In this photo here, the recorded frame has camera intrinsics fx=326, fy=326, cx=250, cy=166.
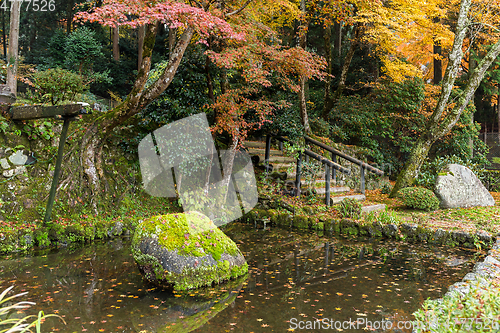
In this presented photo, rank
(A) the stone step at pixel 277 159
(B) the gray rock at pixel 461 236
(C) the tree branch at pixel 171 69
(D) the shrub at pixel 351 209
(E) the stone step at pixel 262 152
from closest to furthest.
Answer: (B) the gray rock at pixel 461 236
(C) the tree branch at pixel 171 69
(D) the shrub at pixel 351 209
(A) the stone step at pixel 277 159
(E) the stone step at pixel 262 152

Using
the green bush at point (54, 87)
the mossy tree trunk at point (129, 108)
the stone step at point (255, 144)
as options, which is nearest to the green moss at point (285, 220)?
the stone step at point (255, 144)

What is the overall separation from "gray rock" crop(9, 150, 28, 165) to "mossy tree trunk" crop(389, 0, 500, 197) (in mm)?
10009

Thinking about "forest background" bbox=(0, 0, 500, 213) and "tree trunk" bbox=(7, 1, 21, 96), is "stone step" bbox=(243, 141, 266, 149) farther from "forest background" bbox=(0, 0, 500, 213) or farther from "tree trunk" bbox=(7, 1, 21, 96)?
"tree trunk" bbox=(7, 1, 21, 96)

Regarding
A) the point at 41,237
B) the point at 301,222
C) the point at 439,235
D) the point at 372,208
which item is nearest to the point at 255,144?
the point at 301,222

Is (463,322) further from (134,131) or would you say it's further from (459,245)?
(134,131)

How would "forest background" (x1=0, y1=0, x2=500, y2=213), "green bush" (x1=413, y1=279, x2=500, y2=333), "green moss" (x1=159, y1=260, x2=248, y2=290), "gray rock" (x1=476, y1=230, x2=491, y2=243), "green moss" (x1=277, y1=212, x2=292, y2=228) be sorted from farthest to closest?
1. "green moss" (x1=277, y1=212, x2=292, y2=228)
2. "forest background" (x1=0, y1=0, x2=500, y2=213)
3. "gray rock" (x1=476, y1=230, x2=491, y2=243)
4. "green moss" (x1=159, y1=260, x2=248, y2=290)
5. "green bush" (x1=413, y1=279, x2=500, y2=333)

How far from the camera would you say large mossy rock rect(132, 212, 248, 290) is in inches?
175

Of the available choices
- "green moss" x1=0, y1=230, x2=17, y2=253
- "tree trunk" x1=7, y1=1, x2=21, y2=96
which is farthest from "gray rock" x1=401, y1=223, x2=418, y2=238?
"tree trunk" x1=7, y1=1, x2=21, y2=96

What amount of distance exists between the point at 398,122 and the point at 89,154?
11763 millimetres

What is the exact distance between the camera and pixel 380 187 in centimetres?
1287

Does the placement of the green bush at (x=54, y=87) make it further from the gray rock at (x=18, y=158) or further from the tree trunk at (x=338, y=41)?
the tree trunk at (x=338, y=41)

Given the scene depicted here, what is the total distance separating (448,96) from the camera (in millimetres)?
9938

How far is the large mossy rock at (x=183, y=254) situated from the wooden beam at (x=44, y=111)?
2.68 m

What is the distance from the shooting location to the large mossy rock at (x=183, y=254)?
175 inches
